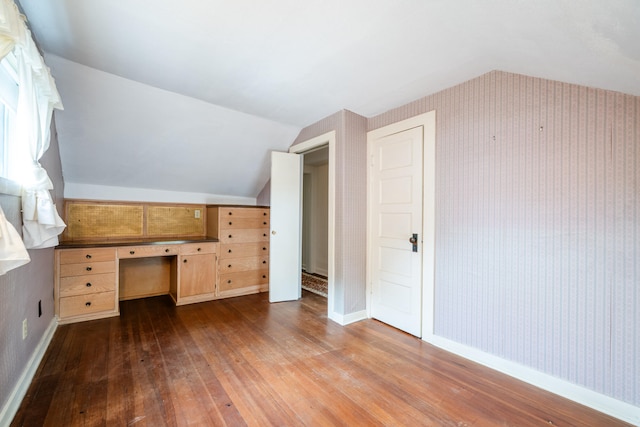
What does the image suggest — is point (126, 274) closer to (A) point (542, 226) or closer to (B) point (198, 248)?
(B) point (198, 248)

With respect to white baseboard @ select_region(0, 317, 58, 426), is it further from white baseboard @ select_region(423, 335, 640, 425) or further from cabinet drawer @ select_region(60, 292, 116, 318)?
white baseboard @ select_region(423, 335, 640, 425)

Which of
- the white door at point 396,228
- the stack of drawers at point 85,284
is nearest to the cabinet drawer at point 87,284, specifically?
the stack of drawers at point 85,284

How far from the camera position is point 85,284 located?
279 cm

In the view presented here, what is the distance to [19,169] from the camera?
166 cm

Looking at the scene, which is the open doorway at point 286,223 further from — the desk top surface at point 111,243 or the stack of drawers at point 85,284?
the stack of drawers at point 85,284

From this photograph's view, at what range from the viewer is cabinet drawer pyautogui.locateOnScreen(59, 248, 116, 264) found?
270cm

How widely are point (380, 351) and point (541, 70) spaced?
7.66 ft

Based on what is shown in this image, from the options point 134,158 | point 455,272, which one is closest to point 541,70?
point 455,272

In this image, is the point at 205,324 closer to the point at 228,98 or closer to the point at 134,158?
the point at 134,158

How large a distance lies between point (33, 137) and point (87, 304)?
1.97 m

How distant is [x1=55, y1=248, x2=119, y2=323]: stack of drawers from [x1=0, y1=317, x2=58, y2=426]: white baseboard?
0.36 metres

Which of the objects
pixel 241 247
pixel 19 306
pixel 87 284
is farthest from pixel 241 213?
pixel 19 306

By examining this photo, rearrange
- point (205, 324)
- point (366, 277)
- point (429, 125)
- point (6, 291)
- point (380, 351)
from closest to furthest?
point (6, 291) → point (380, 351) → point (429, 125) → point (205, 324) → point (366, 277)

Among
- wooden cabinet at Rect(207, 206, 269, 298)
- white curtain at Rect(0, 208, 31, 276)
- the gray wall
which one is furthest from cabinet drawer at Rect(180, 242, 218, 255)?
white curtain at Rect(0, 208, 31, 276)
